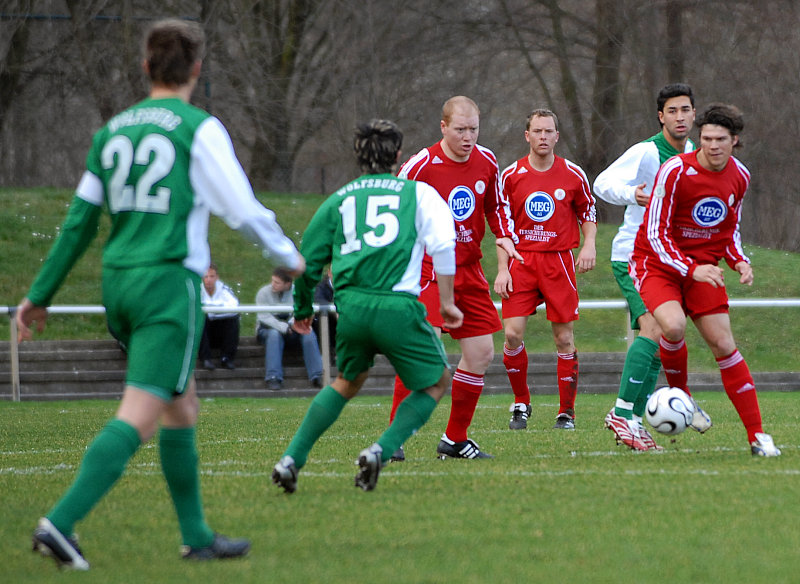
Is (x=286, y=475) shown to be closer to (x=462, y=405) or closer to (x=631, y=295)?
(x=462, y=405)

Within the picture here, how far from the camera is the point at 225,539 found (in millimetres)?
4434

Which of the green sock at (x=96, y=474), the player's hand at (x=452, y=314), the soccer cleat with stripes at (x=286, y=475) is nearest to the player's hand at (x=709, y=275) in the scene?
the player's hand at (x=452, y=314)

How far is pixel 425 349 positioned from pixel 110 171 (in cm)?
198

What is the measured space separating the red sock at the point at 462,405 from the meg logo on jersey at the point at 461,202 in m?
1.03

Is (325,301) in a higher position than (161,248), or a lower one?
lower

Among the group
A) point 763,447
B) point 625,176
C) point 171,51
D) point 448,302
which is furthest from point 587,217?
point 171,51

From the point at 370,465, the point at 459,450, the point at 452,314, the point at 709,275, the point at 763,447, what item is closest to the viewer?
the point at 370,465

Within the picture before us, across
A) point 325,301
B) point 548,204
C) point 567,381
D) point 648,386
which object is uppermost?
point 548,204

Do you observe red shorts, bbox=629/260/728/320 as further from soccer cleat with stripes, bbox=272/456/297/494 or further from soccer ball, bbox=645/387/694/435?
soccer cleat with stripes, bbox=272/456/297/494

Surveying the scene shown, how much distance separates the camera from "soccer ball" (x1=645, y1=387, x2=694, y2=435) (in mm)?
7184

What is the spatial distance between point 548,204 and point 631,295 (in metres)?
1.50

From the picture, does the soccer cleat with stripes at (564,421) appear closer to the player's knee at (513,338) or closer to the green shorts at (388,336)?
the player's knee at (513,338)

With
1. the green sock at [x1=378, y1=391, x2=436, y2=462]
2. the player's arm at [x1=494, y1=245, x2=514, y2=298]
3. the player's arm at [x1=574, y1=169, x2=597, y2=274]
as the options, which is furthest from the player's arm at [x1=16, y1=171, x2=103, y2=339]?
the player's arm at [x1=574, y1=169, x2=597, y2=274]

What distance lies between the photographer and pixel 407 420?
19.2 feet
